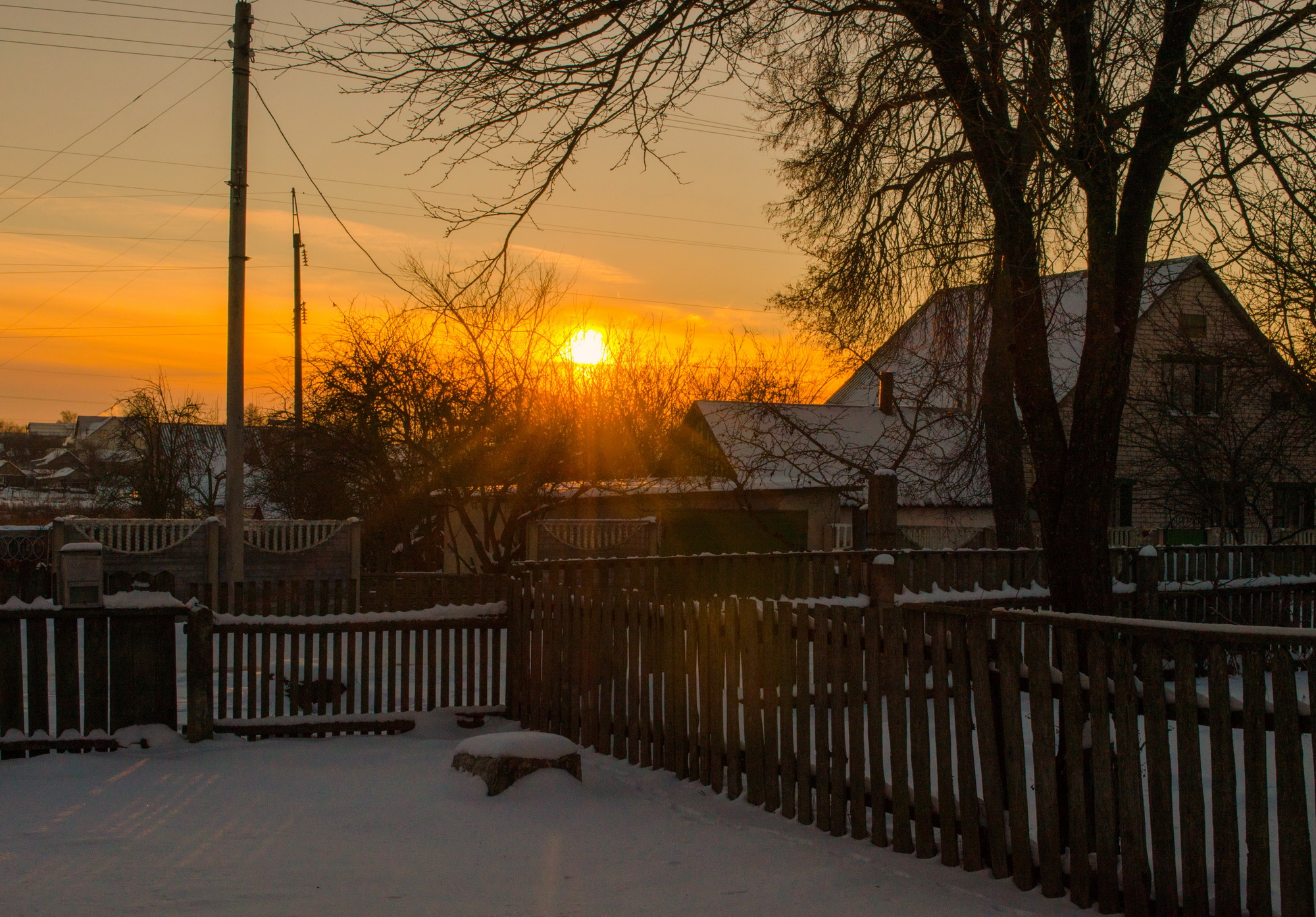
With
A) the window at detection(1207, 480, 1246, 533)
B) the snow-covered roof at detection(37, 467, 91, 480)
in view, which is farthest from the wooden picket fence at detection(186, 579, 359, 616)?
the snow-covered roof at detection(37, 467, 91, 480)

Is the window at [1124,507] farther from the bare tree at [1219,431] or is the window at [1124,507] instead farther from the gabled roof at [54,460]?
the gabled roof at [54,460]

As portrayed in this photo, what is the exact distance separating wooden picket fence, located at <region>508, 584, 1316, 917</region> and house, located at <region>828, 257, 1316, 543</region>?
3623 mm

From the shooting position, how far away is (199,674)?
7.57 m

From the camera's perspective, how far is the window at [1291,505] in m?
17.9

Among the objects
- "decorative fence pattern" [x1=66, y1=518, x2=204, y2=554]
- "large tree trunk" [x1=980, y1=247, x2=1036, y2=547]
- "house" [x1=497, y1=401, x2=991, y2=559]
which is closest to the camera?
"large tree trunk" [x1=980, y1=247, x2=1036, y2=547]

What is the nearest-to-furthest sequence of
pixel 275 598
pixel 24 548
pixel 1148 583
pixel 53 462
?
pixel 275 598 < pixel 1148 583 < pixel 24 548 < pixel 53 462

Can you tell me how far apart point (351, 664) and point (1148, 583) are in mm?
7458

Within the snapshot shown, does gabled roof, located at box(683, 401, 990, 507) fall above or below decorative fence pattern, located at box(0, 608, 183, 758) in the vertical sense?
above

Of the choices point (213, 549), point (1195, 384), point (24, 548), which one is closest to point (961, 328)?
point (1195, 384)

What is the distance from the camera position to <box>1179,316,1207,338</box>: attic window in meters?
16.6

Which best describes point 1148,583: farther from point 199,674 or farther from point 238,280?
point 238,280

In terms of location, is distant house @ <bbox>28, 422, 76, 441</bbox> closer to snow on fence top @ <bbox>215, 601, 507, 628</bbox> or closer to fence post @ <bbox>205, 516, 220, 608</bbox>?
fence post @ <bbox>205, 516, 220, 608</bbox>

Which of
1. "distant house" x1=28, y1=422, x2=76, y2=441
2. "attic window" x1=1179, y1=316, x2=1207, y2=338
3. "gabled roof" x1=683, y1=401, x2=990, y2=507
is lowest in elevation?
"gabled roof" x1=683, y1=401, x2=990, y2=507

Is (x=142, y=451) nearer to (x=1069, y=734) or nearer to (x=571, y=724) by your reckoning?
(x=571, y=724)
